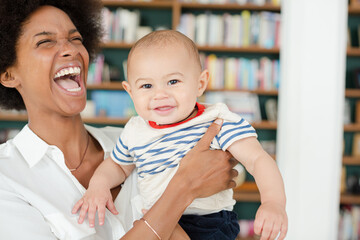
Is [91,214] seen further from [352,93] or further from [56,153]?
[352,93]

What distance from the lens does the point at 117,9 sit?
4.21m

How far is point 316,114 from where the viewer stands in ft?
10.2

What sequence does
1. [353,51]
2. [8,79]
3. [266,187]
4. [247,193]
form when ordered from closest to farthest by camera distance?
[266,187], [8,79], [353,51], [247,193]

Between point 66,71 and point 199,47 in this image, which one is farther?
point 199,47

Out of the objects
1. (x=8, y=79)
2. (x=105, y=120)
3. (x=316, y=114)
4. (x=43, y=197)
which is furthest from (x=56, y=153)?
(x=105, y=120)

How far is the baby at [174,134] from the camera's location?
3.55 ft

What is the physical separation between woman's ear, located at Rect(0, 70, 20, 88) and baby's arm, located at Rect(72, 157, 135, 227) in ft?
1.69

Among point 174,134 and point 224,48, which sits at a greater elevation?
point 224,48

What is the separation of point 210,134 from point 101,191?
0.38m

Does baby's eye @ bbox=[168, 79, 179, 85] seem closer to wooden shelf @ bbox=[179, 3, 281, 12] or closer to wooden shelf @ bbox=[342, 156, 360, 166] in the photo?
wooden shelf @ bbox=[179, 3, 281, 12]

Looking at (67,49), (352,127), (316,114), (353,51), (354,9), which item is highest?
(354,9)

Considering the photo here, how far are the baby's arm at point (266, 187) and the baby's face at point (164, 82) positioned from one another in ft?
0.65

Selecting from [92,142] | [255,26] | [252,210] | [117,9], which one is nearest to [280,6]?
[255,26]

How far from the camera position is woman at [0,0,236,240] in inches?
43.9
